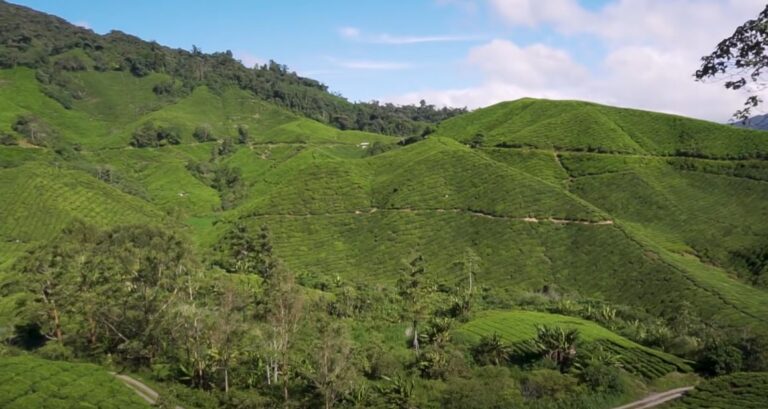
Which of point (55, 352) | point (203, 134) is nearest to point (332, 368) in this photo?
point (55, 352)

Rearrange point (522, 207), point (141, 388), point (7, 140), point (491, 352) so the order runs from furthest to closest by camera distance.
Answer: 1. point (7, 140)
2. point (522, 207)
3. point (491, 352)
4. point (141, 388)

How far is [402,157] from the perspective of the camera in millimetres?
117875

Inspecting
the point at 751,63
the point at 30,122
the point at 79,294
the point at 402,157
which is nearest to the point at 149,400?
the point at 79,294

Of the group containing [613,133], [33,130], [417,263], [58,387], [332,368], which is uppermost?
[613,133]

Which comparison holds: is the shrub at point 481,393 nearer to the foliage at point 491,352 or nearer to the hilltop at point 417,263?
the hilltop at point 417,263

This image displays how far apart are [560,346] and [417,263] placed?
2090cm

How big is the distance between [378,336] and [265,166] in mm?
108989

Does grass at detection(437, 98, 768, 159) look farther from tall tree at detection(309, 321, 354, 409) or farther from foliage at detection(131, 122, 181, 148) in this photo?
foliage at detection(131, 122, 181, 148)

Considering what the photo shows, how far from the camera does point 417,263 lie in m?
63.6

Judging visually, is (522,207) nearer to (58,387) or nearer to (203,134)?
(58,387)

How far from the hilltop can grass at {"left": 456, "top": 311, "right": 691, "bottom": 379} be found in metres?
0.24

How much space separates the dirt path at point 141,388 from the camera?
139ft

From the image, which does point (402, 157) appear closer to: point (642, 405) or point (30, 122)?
point (642, 405)

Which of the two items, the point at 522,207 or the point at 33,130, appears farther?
the point at 33,130
